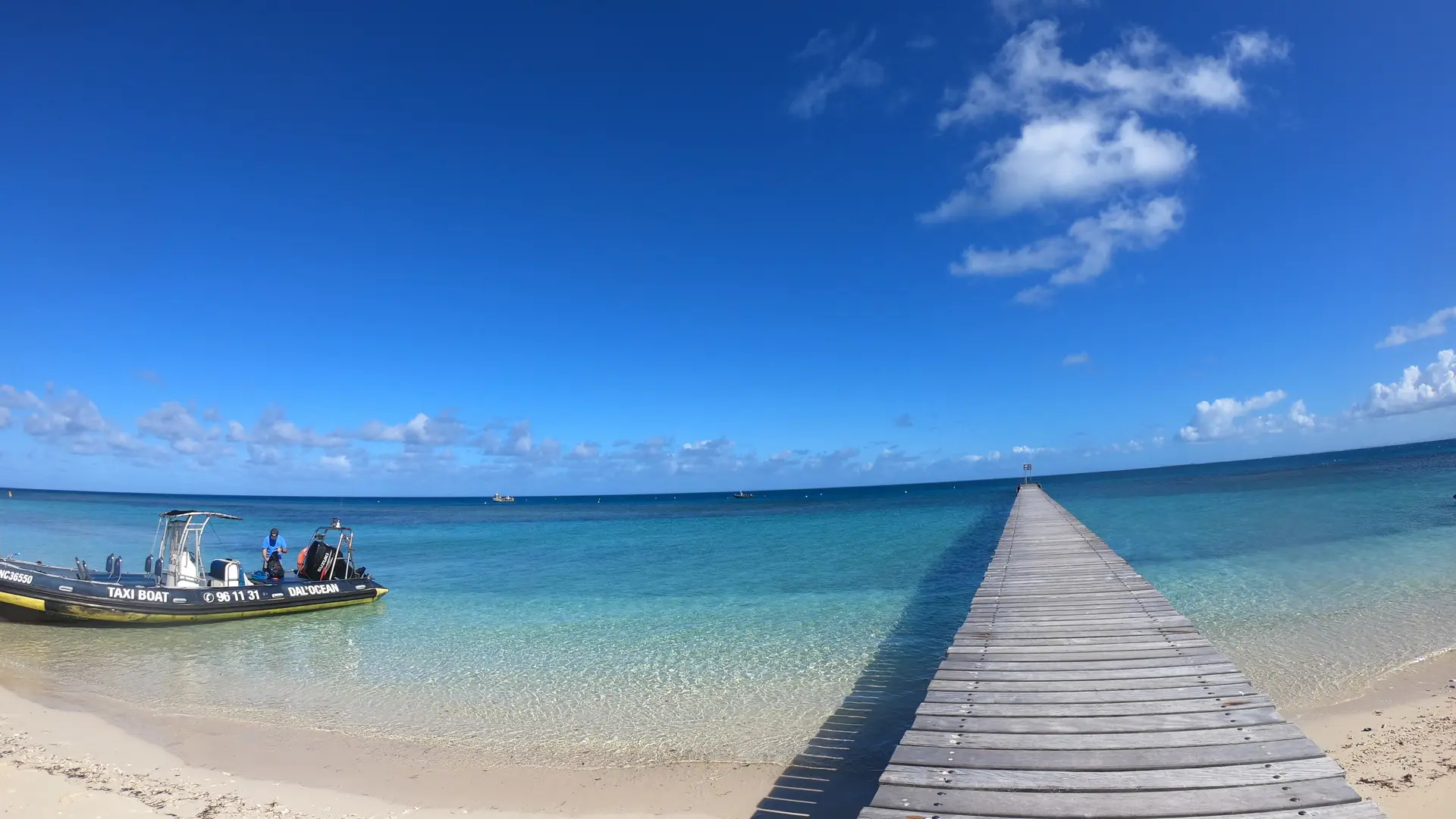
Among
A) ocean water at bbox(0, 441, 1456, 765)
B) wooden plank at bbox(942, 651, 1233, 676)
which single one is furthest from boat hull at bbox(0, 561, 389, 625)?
wooden plank at bbox(942, 651, 1233, 676)

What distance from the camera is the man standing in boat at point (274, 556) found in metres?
16.6

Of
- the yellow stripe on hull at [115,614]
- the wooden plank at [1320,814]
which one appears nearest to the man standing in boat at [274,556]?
the yellow stripe on hull at [115,614]

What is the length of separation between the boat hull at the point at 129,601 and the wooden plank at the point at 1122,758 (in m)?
16.0

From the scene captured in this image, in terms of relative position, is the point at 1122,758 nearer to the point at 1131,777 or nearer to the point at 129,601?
the point at 1131,777

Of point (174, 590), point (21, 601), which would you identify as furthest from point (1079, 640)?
point (21, 601)

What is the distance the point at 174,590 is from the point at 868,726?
14.9 meters

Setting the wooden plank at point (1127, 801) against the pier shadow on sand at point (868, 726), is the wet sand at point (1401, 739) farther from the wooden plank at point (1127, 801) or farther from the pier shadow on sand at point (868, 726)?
the pier shadow on sand at point (868, 726)

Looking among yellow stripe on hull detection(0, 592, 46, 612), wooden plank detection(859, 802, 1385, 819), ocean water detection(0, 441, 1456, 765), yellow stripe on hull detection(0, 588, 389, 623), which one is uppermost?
wooden plank detection(859, 802, 1385, 819)

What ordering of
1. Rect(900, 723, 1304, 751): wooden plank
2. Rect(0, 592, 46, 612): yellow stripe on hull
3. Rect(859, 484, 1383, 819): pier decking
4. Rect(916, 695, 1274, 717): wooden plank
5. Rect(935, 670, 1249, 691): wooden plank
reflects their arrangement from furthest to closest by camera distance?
Rect(0, 592, 46, 612): yellow stripe on hull
Rect(935, 670, 1249, 691): wooden plank
Rect(916, 695, 1274, 717): wooden plank
Rect(900, 723, 1304, 751): wooden plank
Rect(859, 484, 1383, 819): pier decking

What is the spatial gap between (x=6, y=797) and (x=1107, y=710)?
9.25m

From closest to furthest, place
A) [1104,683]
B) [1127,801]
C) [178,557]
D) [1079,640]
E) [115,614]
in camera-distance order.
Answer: [1127,801] < [1104,683] < [1079,640] < [115,614] < [178,557]

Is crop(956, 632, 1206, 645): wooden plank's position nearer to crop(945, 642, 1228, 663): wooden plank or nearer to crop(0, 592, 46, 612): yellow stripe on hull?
crop(945, 642, 1228, 663): wooden plank

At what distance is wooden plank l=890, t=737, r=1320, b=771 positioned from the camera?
4039mm

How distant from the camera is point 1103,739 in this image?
4.48 metres
